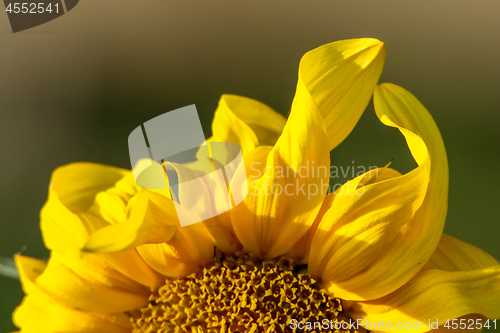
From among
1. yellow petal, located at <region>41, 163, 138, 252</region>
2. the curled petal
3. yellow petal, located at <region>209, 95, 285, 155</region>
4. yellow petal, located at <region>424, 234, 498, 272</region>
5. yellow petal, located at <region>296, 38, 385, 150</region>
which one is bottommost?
yellow petal, located at <region>424, 234, 498, 272</region>

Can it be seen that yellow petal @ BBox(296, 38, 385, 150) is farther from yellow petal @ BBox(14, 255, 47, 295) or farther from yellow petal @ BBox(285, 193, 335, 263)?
yellow petal @ BBox(14, 255, 47, 295)

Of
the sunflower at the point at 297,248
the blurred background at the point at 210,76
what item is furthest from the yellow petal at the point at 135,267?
the blurred background at the point at 210,76

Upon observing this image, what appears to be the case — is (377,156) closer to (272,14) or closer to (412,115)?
(272,14)

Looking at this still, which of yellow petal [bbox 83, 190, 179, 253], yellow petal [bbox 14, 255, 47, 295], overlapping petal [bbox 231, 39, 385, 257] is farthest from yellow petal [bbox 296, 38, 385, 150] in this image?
yellow petal [bbox 14, 255, 47, 295]

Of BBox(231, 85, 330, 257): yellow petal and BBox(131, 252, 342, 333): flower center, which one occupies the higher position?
BBox(231, 85, 330, 257): yellow petal

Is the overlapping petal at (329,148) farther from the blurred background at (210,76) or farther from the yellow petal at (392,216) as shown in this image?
the blurred background at (210,76)

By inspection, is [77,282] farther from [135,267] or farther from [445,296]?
[445,296]

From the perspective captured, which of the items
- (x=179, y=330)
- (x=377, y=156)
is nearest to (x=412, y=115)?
(x=179, y=330)

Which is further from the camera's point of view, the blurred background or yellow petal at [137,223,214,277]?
the blurred background
